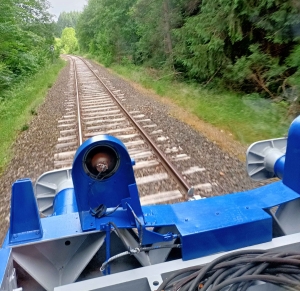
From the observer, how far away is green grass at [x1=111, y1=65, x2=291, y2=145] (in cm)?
834

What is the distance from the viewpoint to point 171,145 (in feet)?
24.4

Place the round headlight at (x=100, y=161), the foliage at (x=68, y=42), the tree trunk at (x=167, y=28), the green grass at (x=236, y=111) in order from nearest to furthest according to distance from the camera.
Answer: the round headlight at (x=100, y=161), the green grass at (x=236, y=111), the tree trunk at (x=167, y=28), the foliage at (x=68, y=42)

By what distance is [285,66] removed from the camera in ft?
31.8

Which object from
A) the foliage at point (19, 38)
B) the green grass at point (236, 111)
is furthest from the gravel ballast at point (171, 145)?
the foliage at point (19, 38)

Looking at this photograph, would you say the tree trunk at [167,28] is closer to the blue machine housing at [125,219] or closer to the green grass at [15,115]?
the green grass at [15,115]

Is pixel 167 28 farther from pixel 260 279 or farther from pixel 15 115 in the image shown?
pixel 260 279

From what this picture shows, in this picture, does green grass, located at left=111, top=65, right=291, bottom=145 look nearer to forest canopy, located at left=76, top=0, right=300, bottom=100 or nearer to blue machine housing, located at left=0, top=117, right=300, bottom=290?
forest canopy, located at left=76, top=0, right=300, bottom=100

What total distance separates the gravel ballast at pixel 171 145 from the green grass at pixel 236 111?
16.1 inches

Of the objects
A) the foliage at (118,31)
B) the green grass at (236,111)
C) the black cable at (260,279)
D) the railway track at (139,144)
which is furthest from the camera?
the foliage at (118,31)

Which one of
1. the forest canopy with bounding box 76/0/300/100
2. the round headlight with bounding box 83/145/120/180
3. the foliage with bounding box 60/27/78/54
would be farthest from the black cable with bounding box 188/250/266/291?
the foliage with bounding box 60/27/78/54

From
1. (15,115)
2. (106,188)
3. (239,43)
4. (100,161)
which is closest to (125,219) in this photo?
(106,188)

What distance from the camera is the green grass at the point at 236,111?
27.4 feet

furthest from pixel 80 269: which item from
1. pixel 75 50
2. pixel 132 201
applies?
pixel 75 50

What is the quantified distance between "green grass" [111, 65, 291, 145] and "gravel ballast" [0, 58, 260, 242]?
0.41 metres
